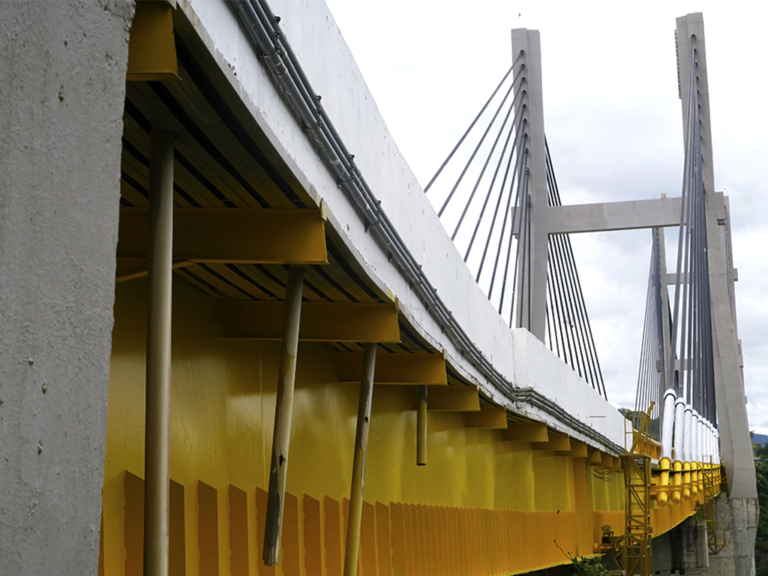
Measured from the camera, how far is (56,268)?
217cm

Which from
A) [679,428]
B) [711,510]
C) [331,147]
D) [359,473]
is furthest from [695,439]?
[331,147]

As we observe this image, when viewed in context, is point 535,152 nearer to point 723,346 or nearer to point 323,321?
point 323,321

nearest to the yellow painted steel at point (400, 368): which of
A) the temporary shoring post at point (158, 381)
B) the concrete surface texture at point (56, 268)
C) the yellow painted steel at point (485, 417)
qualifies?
the yellow painted steel at point (485, 417)

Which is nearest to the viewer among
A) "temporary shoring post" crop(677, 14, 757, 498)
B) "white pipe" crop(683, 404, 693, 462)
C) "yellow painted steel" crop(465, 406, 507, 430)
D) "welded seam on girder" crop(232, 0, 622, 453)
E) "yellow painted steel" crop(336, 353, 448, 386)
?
"welded seam on girder" crop(232, 0, 622, 453)

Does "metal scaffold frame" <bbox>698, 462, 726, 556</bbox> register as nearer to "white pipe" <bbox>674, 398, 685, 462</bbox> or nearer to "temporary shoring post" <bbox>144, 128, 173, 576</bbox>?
"white pipe" <bbox>674, 398, 685, 462</bbox>

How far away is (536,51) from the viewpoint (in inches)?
853

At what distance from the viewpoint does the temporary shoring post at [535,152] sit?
21656mm

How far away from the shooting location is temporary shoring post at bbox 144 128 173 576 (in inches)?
132

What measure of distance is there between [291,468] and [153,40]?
5.56 meters

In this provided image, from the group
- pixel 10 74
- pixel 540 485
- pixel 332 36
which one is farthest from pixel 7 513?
pixel 540 485

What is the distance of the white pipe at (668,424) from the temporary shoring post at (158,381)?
27766mm

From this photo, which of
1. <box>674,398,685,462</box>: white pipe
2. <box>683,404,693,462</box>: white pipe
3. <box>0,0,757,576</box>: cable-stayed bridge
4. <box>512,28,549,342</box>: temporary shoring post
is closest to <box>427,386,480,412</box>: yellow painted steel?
<box>0,0,757,576</box>: cable-stayed bridge

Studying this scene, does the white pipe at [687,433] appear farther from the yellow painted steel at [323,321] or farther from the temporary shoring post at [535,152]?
the yellow painted steel at [323,321]

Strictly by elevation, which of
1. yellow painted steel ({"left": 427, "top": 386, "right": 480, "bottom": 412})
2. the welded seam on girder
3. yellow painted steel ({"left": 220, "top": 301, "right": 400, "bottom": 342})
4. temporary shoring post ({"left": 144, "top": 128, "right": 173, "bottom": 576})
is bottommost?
temporary shoring post ({"left": 144, "top": 128, "right": 173, "bottom": 576})
